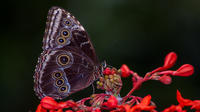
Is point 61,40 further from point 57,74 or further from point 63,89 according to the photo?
point 63,89

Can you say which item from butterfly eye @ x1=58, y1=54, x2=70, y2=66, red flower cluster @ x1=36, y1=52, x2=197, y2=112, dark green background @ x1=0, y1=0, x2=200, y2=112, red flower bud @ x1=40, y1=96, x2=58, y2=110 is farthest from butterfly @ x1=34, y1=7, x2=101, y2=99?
dark green background @ x1=0, y1=0, x2=200, y2=112

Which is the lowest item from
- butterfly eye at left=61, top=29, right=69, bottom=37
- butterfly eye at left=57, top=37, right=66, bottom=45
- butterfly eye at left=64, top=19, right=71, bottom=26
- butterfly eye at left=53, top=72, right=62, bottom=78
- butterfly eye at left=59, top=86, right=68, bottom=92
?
butterfly eye at left=59, top=86, right=68, bottom=92

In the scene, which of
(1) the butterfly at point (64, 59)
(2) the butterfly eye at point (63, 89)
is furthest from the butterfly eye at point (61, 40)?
(2) the butterfly eye at point (63, 89)

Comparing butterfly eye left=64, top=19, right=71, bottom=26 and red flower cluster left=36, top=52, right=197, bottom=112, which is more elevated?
butterfly eye left=64, top=19, right=71, bottom=26

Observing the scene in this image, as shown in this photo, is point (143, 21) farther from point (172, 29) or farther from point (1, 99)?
point (1, 99)

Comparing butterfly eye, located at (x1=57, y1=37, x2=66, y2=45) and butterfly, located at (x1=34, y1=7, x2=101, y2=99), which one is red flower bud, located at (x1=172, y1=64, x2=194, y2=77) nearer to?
butterfly, located at (x1=34, y1=7, x2=101, y2=99)

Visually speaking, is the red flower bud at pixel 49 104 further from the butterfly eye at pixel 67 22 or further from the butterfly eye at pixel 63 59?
the butterfly eye at pixel 67 22
